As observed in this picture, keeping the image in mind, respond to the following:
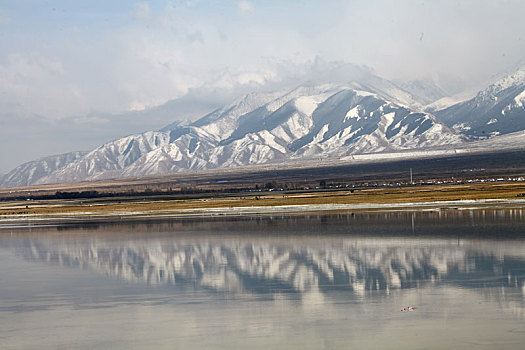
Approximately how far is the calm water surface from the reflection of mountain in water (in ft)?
0.26

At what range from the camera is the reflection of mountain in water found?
25.9 meters

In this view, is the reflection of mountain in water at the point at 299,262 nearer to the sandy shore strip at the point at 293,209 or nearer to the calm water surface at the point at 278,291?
the calm water surface at the point at 278,291

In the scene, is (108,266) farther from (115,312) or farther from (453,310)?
(453,310)

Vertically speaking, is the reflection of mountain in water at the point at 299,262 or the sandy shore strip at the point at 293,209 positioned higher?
the sandy shore strip at the point at 293,209

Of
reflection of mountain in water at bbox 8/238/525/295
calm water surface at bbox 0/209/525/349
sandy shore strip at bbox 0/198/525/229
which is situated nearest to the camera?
calm water surface at bbox 0/209/525/349

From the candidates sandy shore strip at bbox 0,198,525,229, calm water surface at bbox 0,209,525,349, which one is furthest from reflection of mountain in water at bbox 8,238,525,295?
sandy shore strip at bbox 0,198,525,229

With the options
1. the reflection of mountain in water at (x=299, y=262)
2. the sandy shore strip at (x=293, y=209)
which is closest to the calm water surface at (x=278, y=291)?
the reflection of mountain in water at (x=299, y=262)

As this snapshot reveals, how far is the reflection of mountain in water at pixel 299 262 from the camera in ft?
84.9

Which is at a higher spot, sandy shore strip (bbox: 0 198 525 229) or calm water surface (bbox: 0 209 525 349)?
sandy shore strip (bbox: 0 198 525 229)

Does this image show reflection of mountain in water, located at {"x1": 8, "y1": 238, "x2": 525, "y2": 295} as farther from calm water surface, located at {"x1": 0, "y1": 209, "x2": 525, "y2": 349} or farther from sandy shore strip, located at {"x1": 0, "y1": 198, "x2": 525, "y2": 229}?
sandy shore strip, located at {"x1": 0, "y1": 198, "x2": 525, "y2": 229}

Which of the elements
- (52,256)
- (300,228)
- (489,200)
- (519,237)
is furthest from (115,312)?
(489,200)

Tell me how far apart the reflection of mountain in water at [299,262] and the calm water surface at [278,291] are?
79mm

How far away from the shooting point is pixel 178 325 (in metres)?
20.2

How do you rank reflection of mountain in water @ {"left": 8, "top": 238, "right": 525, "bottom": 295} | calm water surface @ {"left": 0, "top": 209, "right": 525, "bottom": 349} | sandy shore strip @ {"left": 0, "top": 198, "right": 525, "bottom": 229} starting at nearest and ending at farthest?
1. calm water surface @ {"left": 0, "top": 209, "right": 525, "bottom": 349}
2. reflection of mountain in water @ {"left": 8, "top": 238, "right": 525, "bottom": 295}
3. sandy shore strip @ {"left": 0, "top": 198, "right": 525, "bottom": 229}
